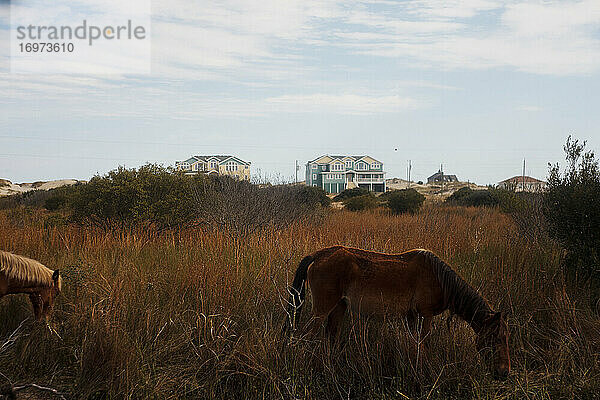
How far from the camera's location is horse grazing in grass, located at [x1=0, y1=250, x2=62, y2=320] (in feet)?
21.4

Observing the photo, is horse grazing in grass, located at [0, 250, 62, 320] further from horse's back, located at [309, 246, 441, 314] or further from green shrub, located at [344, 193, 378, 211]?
green shrub, located at [344, 193, 378, 211]

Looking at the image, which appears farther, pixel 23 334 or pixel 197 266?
pixel 197 266

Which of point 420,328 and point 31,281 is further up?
point 31,281

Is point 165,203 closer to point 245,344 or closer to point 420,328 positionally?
point 245,344

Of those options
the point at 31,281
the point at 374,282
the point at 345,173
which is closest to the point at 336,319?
the point at 374,282

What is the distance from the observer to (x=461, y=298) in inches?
209

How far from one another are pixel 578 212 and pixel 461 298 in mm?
4363

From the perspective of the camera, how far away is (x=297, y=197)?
21.3 meters

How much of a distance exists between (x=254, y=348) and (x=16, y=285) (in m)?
3.37

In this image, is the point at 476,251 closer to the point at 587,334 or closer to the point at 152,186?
the point at 587,334

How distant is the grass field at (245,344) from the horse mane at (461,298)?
37cm

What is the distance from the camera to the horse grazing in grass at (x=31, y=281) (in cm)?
652

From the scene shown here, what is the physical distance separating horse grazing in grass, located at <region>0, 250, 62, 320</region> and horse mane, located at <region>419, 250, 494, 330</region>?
197 inches

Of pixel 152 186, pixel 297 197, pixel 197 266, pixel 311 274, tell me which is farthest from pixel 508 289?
pixel 297 197
